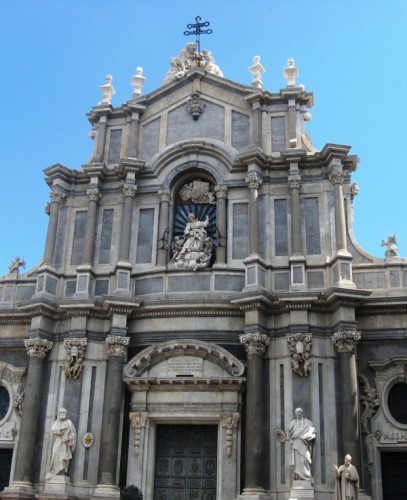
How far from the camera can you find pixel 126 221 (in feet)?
63.8

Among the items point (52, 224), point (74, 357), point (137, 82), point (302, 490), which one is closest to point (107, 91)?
point (137, 82)

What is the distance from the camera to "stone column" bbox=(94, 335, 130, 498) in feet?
55.0

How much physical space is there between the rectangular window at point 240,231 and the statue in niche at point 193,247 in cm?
69

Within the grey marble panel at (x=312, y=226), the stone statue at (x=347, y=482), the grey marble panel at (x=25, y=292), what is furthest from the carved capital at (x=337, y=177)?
the grey marble panel at (x=25, y=292)

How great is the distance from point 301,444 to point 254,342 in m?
2.56

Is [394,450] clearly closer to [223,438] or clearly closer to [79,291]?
[223,438]

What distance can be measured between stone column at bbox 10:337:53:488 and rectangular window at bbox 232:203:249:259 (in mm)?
5276

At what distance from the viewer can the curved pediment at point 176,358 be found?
17.7 metres

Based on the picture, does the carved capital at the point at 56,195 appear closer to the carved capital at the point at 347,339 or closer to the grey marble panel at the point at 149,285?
the grey marble panel at the point at 149,285

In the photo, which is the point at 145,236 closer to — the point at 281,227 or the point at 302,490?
the point at 281,227

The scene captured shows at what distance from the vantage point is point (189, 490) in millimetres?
17219

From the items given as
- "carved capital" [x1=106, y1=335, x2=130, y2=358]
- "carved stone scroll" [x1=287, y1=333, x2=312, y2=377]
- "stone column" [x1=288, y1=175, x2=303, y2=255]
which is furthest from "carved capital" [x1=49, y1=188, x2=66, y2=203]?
"carved stone scroll" [x1=287, y1=333, x2=312, y2=377]

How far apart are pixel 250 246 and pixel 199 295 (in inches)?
70.2

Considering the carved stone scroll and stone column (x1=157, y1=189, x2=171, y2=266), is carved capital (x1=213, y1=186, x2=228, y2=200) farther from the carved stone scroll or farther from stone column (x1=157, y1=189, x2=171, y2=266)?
the carved stone scroll
